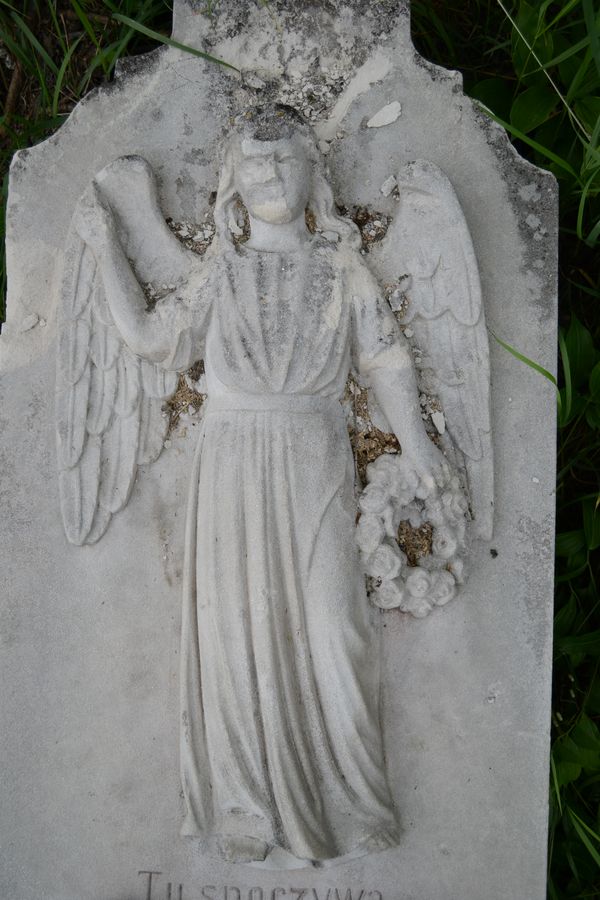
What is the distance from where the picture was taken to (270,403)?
2822 millimetres

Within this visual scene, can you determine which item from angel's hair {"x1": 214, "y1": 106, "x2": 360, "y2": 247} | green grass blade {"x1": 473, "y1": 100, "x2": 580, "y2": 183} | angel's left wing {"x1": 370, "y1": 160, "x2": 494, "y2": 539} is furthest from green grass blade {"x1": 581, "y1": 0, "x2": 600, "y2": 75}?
angel's hair {"x1": 214, "y1": 106, "x2": 360, "y2": 247}

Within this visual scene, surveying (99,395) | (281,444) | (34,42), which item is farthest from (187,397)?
(34,42)

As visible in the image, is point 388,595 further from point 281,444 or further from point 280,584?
point 281,444

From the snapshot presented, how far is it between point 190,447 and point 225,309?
1.27 feet

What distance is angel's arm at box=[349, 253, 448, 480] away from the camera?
2875 mm

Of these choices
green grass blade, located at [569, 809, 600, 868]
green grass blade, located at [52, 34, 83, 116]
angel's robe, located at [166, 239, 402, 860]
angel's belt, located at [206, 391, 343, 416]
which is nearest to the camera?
angel's robe, located at [166, 239, 402, 860]

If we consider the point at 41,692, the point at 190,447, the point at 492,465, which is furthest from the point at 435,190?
the point at 41,692

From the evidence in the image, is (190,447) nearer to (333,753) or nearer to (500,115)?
(333,753)

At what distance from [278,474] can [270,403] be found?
0.18 m

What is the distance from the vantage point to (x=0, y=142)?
3.76m

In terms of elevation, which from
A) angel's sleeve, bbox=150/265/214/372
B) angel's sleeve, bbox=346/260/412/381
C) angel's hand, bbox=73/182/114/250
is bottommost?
angel's sleeve, bbox=346/260/412/381

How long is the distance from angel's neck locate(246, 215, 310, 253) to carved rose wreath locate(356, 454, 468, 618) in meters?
0.59

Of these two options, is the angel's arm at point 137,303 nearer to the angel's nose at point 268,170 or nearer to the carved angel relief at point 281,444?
the carved angel relief at point 281,444

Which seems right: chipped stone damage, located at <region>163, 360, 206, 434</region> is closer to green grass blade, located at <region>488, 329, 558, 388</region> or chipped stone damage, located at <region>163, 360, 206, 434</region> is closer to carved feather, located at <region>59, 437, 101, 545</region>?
carved feather, located at <region>59, 437, 101, 545</region>
